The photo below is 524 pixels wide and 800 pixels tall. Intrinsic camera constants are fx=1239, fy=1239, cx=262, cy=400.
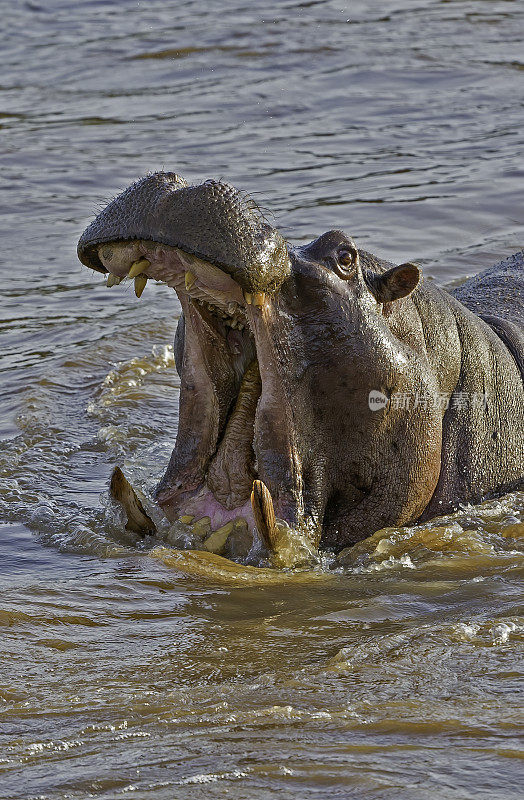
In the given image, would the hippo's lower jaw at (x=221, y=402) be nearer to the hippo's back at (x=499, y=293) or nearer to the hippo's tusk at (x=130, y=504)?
the hippo's tusk at (x=130, y=504)

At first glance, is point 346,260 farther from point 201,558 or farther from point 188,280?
point 201,558

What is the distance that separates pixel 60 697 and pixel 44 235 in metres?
6.63

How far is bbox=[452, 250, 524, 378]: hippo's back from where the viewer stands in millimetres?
5543

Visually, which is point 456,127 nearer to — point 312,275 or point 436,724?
point 312,275

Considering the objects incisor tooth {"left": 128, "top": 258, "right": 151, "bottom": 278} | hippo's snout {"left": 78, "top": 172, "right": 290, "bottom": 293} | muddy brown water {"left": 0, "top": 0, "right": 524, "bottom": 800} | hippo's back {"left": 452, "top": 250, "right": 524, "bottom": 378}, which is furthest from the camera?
hippo's back {"left": 452, "top": 250, "right": 524, "bottom": 378}

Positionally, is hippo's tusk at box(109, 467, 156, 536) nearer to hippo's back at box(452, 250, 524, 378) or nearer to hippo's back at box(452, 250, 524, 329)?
hippo's back at box(452, 250, 524, 378)

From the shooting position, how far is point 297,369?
4375 millimetres

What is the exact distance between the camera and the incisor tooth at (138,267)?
13.9 ft

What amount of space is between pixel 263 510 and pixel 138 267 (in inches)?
36.6

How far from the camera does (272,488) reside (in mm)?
4430

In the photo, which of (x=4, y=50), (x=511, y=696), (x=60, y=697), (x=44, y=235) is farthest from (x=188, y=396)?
(x=4, y=50)

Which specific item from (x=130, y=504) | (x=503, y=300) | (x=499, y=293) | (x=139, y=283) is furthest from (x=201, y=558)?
(x=499, y=293)

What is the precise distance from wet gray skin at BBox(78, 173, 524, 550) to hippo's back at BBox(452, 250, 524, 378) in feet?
1.81

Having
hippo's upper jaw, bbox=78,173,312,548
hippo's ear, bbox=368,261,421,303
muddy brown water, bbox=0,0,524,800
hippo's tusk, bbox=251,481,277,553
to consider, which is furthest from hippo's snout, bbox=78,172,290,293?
muddy brown water, bbox=0,0,524,800
